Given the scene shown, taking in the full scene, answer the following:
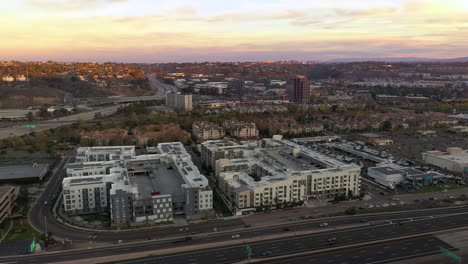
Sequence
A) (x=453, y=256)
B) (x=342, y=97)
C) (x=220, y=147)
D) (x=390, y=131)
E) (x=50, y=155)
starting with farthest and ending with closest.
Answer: (x=342, y=97)
(x=390, y=131)
(x=50, y=155)
(x=220, y=147)
(x=453, y=256)

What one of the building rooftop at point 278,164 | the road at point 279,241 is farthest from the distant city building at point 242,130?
the road at point 279,241

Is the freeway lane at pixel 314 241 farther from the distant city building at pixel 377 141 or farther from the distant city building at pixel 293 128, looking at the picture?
the distant city building at pixel 293 128

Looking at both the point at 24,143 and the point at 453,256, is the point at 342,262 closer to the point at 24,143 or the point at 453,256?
the point at 453,256

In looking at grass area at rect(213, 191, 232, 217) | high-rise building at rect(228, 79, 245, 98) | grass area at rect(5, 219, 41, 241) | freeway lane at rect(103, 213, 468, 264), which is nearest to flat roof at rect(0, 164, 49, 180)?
grass area at rect(5, 219, 41, 241)

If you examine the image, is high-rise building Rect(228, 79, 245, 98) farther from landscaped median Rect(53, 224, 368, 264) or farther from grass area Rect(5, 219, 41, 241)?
grass area Rect(5, 219, 41, 241)

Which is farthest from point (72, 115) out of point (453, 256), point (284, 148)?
point (453, 256)

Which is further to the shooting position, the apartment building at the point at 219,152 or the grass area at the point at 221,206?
the apartment building at the point at 219,152

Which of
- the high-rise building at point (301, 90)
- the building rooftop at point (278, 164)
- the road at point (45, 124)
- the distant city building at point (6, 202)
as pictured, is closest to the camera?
the distant city building at point (6, 202)
